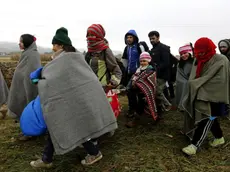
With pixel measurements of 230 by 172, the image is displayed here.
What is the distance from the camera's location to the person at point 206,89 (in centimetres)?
347

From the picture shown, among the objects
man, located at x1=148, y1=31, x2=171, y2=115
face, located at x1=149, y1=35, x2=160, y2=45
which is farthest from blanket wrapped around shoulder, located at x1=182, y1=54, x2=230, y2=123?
face, located at x1=149, y1=35, x2=160, y2=45

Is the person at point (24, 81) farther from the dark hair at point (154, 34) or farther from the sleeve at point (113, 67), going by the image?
the dark hair at point (154, 34)

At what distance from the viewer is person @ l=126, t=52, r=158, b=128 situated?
14.6ft

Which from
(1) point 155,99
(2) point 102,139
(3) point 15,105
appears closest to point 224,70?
(1) point 155,99

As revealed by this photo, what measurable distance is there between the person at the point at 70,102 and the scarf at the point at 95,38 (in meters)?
0.68

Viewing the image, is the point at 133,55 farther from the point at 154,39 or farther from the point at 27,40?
the point at 27,40

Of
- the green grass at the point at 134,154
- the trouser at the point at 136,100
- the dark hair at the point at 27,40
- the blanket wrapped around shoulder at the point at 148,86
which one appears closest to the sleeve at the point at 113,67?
the blanket wrapped around shoulder at the point at 148,86

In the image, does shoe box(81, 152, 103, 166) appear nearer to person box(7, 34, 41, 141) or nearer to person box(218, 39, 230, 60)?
person box(7, 34, 41, 141)

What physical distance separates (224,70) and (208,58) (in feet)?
0.89

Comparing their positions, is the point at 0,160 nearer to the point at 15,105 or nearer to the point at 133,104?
the point at 15,105

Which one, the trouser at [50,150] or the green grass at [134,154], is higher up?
the trouser at [50,150]

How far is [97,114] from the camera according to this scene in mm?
3027

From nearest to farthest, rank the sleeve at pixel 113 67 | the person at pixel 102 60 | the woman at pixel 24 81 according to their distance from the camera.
Answer: the person at pixel 102 60, the sleeve at pixel 113 67, the woman at pixel 24 81

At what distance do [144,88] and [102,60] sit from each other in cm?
99
